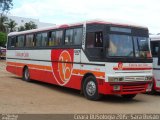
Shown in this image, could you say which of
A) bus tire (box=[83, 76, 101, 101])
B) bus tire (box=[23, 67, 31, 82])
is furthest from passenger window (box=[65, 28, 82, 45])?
bus tire (box=[23, 67, 31, 82])

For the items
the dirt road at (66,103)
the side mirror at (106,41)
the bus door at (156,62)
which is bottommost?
the dirt road at (66,103)

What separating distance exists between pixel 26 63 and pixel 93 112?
31.2 ft

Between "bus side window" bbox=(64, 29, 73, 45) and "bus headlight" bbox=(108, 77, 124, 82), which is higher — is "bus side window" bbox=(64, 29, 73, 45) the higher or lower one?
the higher one

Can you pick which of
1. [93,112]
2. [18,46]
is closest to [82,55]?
[93,112]

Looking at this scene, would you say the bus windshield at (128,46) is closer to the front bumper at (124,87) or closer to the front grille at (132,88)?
the front bumper at (124,87)

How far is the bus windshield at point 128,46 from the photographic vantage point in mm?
12922

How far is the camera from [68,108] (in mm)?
11500

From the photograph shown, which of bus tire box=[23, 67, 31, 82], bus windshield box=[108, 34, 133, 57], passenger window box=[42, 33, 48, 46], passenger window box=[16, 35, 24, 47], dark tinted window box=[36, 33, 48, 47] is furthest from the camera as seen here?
passenger window box=[16, 35, 24, 47]

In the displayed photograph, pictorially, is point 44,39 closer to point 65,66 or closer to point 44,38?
point 44,38

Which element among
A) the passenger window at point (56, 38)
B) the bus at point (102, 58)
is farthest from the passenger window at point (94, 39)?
the passenger window at point (56, 38)

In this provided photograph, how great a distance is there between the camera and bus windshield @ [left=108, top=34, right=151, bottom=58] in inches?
509

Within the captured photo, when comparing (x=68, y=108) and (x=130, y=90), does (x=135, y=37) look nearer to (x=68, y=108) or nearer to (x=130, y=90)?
(x=130, y=90)

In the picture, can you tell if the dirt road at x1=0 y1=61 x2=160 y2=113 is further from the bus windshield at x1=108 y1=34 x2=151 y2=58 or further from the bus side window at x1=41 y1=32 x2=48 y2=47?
the bus side window at x1=41 y1=32 x2=48 y2=47

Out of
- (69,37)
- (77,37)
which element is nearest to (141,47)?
(77,37)
